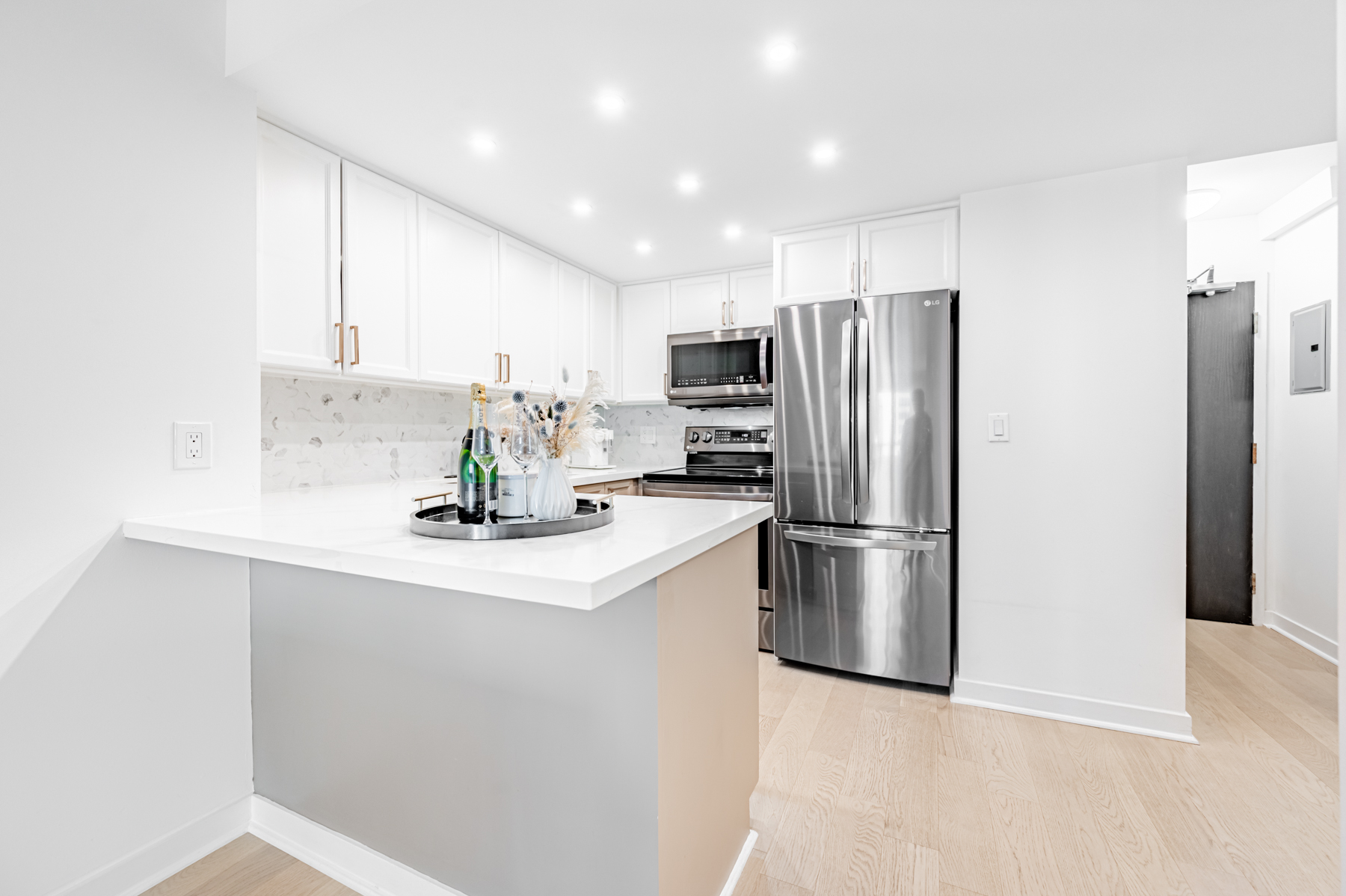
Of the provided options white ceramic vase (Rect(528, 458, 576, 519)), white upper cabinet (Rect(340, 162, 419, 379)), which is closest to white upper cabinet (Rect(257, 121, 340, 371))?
white upper cabinet (Rect(340, 162, 419, 379))

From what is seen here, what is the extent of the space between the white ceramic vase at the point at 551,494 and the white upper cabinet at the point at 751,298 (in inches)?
97.6

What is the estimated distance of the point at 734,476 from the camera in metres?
3.23

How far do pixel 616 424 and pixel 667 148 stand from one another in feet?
8.02

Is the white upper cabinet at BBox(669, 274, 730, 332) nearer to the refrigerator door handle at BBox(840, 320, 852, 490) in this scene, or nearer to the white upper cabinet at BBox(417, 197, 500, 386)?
the refrigerator door handle at BBox(840, 320, 852, 490)

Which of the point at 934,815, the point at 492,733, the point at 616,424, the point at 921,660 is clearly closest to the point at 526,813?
the point at 492,733

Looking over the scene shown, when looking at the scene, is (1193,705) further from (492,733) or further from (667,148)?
(667,148)

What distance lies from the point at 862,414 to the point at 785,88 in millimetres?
1450

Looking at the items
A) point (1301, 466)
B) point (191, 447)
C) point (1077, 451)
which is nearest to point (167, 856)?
point (191, 447)

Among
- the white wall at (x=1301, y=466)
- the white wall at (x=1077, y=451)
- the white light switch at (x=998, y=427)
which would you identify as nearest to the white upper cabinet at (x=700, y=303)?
the white wall at (x=1077, y=451)

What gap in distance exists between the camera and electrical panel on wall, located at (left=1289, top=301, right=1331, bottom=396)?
109 inches

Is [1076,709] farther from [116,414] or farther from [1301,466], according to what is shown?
[116,414]

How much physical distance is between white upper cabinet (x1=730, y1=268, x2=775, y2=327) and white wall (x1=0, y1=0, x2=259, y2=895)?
2535 mm

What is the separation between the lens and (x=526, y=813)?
1.25 m

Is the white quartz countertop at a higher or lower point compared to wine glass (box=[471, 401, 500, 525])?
lower
